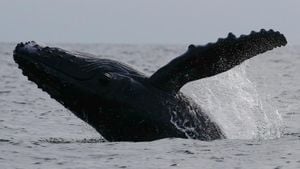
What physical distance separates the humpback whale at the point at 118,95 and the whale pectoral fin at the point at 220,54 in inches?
6.1

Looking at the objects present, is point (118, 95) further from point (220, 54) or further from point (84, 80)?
point (220, 54)

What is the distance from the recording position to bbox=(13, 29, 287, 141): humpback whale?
1121 cm

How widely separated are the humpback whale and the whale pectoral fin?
0.50 feet

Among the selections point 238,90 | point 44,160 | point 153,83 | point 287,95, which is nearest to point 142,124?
point 153,83

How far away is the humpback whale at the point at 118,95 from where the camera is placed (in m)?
11.2

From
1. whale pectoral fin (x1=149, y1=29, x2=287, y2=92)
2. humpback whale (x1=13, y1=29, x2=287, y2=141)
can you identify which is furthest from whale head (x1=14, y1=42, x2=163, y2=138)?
whale pectoral fin (x1=149, y1=29, x2=287, y2=92)

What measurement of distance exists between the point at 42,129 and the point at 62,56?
462 centimetres

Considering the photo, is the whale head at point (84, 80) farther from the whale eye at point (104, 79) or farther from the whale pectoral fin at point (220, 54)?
the whale pectoral fin at point (220, 54)

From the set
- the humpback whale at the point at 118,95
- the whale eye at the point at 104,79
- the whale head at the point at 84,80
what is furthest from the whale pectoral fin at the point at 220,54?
the whale eye at the point at 104,79

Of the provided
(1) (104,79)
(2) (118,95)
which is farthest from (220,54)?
(1) (104,79)

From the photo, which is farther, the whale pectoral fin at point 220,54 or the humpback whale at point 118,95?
the humpback whale at point 118,95

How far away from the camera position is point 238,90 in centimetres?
1388

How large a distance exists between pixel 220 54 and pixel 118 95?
72.3 inches

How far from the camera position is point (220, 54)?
33.7 ft
